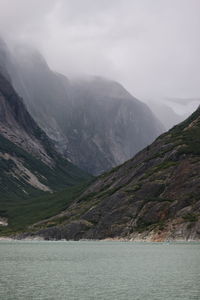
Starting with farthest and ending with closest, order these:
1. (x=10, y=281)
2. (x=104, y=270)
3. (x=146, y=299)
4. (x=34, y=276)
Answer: (x=104, y=270) → (x=34, y=276) → (x=10, y=281) → (x=146, y=299)

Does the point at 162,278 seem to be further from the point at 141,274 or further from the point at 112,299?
the point at 112,299

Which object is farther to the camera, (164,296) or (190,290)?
(190,290)

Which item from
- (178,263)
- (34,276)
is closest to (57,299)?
(34,276)

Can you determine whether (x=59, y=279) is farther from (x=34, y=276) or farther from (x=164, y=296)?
(x=164, y=296)

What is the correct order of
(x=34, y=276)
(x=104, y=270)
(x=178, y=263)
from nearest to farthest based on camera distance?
(x=34, y=276)
(x=104, y=270)
(x=178, y=263)

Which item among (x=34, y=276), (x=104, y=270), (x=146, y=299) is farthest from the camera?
(x=104, y=270)

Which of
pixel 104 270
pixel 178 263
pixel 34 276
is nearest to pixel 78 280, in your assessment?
pixel 34 276

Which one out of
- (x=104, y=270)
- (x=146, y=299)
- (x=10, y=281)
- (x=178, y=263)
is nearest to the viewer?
(x=146, y=299)

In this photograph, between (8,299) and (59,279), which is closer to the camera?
A: (8,299)

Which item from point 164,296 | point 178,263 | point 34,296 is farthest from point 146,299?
point 178,263
